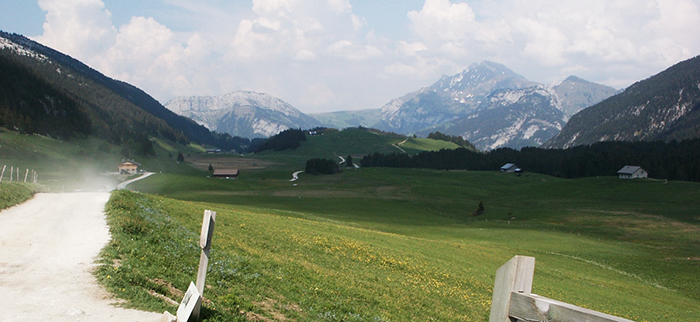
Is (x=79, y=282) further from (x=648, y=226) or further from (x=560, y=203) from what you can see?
(x=560, y=203)

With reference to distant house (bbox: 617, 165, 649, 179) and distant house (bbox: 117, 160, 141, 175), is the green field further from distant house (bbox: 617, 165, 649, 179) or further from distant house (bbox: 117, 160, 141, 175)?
distant house (bbox: 117, 160, 141, 175)

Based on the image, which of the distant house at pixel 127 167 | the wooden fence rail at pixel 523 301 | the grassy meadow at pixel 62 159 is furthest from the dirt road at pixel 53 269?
the distant house at pixel 127 167

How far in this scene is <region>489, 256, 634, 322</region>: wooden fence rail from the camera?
5195 mm

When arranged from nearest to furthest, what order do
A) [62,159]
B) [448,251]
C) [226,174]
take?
[448,251], [62,159], [226,174]

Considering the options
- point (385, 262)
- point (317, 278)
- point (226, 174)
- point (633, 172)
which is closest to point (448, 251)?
point (385, 262)

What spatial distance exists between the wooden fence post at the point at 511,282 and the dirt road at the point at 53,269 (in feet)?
26.1

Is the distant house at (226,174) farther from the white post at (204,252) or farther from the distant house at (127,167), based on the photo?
the white post at (204,252)

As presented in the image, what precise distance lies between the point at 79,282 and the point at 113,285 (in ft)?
3.67

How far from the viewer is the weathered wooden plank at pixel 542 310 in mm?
4957

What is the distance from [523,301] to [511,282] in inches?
9.8

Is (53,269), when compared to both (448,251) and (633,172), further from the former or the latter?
(633,172)

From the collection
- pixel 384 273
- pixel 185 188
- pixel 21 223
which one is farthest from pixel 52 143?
pixel 384 273

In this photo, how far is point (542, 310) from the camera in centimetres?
534

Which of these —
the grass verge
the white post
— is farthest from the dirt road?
the white post
